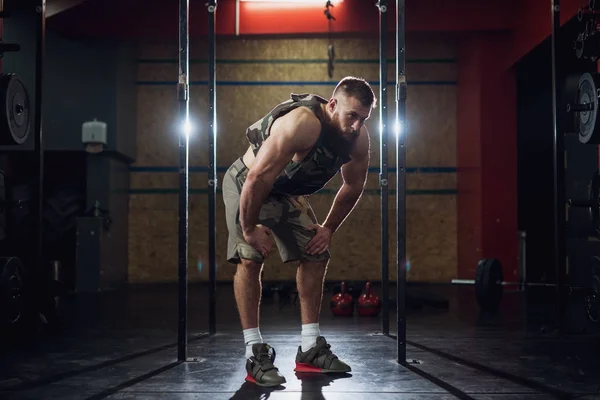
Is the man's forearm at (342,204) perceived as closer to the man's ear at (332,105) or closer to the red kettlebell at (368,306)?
the man's ear at (332,105)

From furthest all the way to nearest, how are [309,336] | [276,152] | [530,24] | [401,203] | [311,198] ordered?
[311,198]
[530,24]
[401,203]
[309,336]
[276,152]

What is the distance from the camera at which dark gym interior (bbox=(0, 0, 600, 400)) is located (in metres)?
3.05

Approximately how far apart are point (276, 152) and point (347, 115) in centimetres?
30

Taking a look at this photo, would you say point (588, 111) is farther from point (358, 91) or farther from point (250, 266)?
point (250, 266)

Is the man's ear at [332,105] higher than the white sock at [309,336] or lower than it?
higher

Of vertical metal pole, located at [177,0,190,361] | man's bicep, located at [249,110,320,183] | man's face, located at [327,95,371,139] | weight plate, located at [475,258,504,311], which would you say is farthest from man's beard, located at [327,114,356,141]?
weight plate, located at [475,258,504,311]

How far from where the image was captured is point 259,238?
2180 mm

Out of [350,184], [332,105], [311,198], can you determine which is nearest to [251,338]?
[350,184]

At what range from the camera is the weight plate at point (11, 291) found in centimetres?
311

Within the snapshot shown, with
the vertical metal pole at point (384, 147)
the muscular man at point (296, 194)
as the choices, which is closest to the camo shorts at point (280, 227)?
the muscular man at point (296, 194)

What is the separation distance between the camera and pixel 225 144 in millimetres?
7508

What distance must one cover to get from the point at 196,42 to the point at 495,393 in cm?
633

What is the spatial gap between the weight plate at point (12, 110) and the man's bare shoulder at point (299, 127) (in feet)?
6.26

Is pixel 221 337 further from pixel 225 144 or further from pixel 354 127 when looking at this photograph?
pixel 225 144
